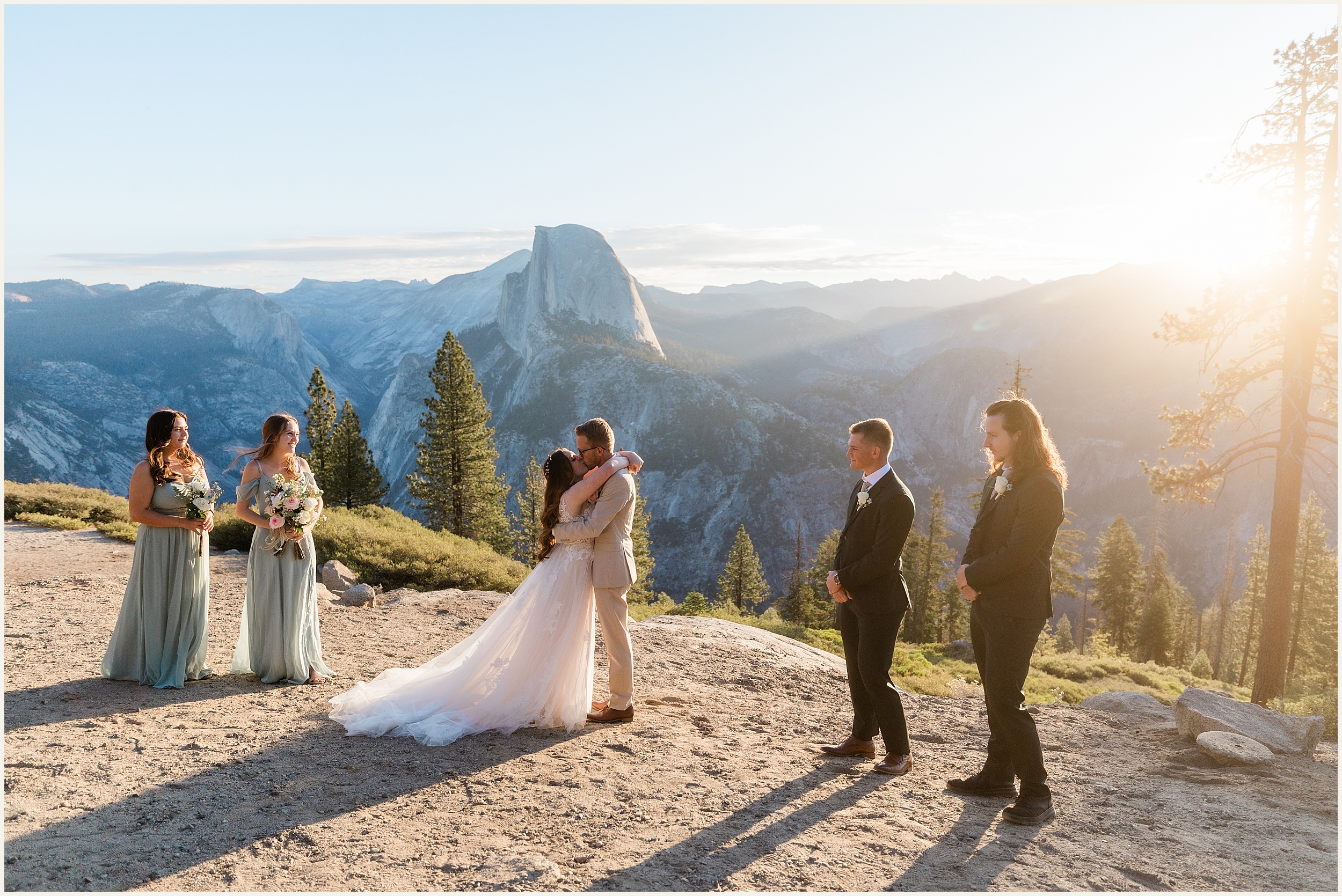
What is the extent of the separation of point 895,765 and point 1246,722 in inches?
180

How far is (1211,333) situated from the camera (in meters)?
12.9

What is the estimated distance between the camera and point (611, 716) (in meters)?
7.04

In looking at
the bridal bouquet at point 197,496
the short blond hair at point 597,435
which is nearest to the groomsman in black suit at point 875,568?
the short blond hair at point 597,435

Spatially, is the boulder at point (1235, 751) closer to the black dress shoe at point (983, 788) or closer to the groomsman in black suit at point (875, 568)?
the black dress shoe at point (983, 788)

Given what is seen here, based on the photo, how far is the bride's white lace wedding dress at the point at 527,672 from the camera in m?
6.62

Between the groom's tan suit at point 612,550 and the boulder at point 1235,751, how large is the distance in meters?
5.79

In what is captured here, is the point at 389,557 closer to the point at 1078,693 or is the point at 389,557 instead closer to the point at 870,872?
the point at 870,872

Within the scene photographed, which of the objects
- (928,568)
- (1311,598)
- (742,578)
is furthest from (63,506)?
(1311,598)

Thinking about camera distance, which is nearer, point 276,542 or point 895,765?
point 895,765

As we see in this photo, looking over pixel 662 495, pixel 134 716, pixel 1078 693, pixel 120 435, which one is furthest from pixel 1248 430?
pixel 120 435

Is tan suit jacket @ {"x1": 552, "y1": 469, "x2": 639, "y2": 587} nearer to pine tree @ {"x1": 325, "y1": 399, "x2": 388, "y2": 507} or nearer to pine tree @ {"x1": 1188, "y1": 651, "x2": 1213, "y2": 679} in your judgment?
pine tree @ {"x1": 325, "y1": 399, "x2": 388, "y2": 507}

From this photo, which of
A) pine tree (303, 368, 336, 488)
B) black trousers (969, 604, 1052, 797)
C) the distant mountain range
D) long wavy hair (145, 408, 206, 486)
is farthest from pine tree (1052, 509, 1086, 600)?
the distant mountain range

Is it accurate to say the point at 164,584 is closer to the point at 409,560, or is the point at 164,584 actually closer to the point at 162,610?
the point at 162,610

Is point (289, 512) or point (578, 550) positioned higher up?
point (289, 512)
